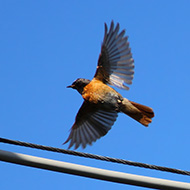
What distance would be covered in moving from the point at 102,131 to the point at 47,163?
5.05 m

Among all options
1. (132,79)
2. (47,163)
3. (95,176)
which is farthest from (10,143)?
(132,79)

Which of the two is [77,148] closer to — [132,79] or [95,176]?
[132,79]

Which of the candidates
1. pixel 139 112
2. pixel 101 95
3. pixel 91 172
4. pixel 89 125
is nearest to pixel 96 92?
pixel 101 95

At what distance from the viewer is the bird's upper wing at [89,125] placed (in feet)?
28.0

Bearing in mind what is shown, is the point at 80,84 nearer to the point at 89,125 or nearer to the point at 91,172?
the point at 89,125

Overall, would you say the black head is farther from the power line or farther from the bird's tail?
the power line

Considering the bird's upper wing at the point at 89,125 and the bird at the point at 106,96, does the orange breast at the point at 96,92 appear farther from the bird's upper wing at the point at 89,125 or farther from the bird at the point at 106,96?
the bird's upper wing at the point at 89,125

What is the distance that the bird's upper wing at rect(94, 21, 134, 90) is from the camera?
8156 mm

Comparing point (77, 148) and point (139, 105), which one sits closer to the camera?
point (139, 105)

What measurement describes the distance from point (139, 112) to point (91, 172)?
4301mm

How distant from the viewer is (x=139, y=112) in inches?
312

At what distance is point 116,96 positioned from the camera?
25.7 ft

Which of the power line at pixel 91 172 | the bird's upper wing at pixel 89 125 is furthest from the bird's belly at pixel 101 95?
the power line at pixel 91 172

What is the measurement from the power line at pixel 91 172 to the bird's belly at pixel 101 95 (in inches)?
159
